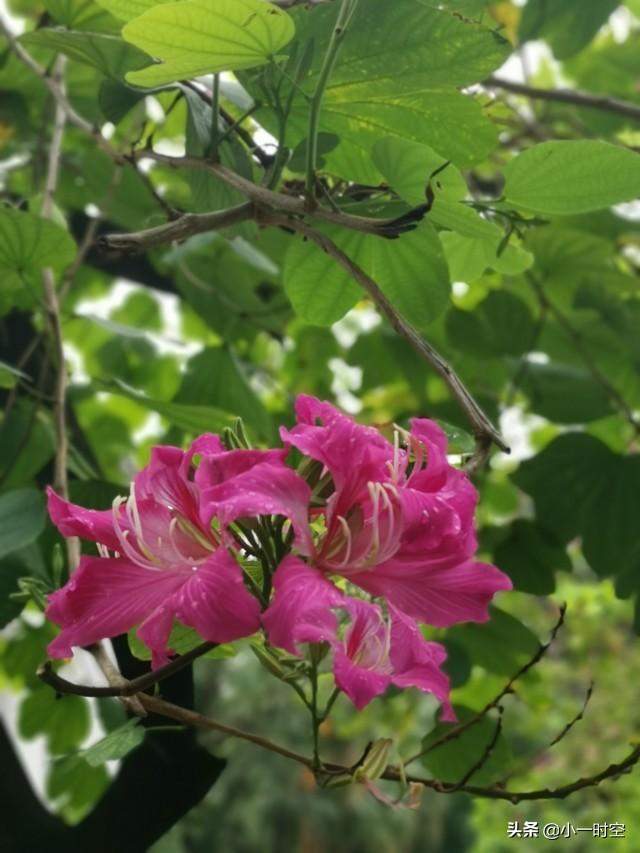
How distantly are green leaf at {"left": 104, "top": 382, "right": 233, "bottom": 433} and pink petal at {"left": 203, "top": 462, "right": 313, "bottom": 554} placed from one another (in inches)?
13.7

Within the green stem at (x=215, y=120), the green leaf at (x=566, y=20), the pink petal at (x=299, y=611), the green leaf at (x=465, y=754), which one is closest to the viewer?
the pink petal at (x=299, y=611)

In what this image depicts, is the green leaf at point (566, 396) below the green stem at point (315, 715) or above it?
below

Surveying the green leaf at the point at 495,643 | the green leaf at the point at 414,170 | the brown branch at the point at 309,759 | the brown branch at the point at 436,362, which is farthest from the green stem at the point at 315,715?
the green leaf at the point at 495,643

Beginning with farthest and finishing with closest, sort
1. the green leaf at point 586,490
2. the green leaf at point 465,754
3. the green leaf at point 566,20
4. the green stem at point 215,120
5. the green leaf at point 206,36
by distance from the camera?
the green leaf at point 566,20, the green leaf at point 586,490, the green leaf at point 465,754, the green stem at point 215,120, the green leaf at point 206,36

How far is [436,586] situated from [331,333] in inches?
44.9

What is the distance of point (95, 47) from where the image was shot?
0.70m

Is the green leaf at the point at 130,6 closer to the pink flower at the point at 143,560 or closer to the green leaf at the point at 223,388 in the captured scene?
the pink flower at the point at 143,560

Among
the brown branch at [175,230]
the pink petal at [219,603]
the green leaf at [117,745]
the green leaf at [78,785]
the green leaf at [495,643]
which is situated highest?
the brown branch at [175,230]

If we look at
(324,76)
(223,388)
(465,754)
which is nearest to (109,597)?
(324,76)

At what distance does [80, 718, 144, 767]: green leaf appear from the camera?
485 millimetres

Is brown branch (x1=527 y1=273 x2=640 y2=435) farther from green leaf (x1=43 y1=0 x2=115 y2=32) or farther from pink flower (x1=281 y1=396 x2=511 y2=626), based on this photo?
pink flower (x1=281 y1=396 x2=511 y2=626)

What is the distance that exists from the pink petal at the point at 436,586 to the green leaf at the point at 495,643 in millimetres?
534

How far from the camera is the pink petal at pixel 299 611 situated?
39 cm

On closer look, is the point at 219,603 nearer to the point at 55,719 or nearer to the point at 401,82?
the point at 401,82
